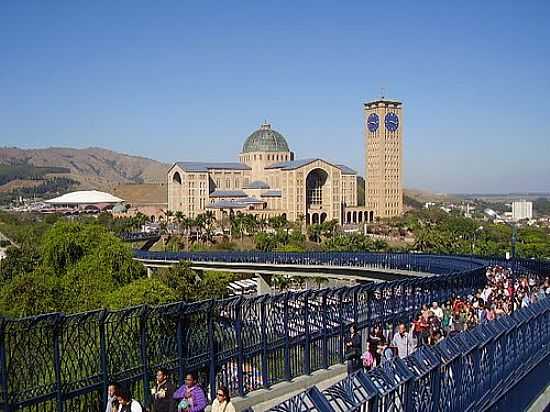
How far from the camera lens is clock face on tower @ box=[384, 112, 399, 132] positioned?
13562 cm

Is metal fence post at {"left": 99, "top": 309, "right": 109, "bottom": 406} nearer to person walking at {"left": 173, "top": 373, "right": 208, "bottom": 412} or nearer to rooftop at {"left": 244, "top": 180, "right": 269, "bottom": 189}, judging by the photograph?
person walking at {"left": 173, "top": 373, "right": 208, "bottom": 412}

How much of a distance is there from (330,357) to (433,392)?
28.4 feet

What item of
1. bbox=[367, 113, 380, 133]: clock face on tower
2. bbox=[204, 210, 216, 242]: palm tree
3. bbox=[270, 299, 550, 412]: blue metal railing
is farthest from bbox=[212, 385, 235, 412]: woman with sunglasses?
bbox=[367, 113, 380, 133]: clock face on tower

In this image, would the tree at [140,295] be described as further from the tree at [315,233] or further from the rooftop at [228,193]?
the rooftop at [228,193]

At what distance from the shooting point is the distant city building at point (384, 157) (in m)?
136

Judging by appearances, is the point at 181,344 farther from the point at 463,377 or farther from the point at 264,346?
the point at 463,377

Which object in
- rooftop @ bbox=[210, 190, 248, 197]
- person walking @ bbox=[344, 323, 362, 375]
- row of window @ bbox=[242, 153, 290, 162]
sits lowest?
person walking @ bbox=[344, 323, 362, 375]

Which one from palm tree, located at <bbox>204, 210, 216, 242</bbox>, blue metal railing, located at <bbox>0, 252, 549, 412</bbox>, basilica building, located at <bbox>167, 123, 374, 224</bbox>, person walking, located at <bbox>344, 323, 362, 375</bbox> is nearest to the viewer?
blue metal railing, located at <bbox>0, 252, 549, 412</bbox>

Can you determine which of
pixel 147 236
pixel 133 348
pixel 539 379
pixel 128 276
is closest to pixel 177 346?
pixel 133 348

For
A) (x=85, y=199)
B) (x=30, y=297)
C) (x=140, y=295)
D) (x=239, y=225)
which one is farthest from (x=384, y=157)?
(x=140, y=295)

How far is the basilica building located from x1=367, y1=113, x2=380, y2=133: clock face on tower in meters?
10.5

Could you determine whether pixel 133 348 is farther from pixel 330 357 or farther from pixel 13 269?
pixel 13 269

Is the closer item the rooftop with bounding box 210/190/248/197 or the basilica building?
the basilica building

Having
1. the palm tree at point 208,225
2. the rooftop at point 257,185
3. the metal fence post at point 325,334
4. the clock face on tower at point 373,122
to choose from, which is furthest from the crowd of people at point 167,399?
the clock face on tower at point 373,122
